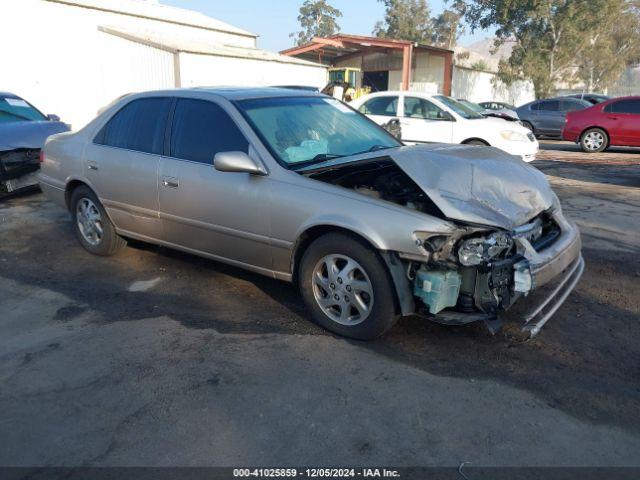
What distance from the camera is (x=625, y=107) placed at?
14383 millimetres

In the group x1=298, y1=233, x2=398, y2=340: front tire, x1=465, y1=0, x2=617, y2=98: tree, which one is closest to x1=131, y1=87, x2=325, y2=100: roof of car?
x1=298, y1=233, x2=398, y2=340: front tire

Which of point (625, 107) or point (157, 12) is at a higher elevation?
point (157, 12)

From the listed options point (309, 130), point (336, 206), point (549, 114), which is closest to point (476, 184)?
point (336, 206)

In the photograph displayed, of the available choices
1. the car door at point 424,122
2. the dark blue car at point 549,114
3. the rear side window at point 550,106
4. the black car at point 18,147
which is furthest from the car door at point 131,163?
the rear side window at point 550,106

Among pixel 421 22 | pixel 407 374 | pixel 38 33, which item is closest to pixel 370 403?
pixel 407 374

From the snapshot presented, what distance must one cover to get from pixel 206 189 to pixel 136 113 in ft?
4.59

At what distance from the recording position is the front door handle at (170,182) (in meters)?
4.59

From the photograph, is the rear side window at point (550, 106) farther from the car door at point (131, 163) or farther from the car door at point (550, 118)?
the car door at point (131, 163)

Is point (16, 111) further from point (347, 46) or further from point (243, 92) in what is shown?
point (347, 46)

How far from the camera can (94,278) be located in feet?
17.1

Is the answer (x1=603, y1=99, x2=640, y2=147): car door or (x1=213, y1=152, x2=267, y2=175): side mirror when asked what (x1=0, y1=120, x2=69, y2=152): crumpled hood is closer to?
(x1=213, y1=152, x2=267, y2=175): side mirror

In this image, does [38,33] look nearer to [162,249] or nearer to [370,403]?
[162,249]

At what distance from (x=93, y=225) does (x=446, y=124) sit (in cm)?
743

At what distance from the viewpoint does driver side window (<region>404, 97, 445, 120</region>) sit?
436 inches
